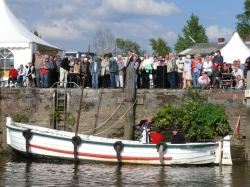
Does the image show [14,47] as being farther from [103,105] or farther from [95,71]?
[103,105]

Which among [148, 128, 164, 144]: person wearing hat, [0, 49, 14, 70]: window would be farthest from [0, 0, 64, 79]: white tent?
[148, 128, 164, 144]: person wearing hat

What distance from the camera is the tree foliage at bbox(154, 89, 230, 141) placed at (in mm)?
25234

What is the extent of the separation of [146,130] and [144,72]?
3388mm

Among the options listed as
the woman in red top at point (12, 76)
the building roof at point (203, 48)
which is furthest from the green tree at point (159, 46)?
the woman in red top at point (12, 76)

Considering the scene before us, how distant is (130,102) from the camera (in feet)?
84.3

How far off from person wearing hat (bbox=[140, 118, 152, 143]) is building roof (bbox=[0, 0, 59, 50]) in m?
7.79

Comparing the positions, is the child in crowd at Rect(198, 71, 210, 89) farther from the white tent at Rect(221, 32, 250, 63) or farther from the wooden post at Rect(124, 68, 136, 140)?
the white tent at Rect(221, 32, 250, 63)

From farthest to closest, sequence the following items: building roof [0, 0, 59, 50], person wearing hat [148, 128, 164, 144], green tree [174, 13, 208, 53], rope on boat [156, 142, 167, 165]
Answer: green tree [174, 13, 208, 53] → building roof [0, 0, 59, 50] → person wearing hat [148, 128, 164, 144] → rope on boat [156, 142, 167, 165]

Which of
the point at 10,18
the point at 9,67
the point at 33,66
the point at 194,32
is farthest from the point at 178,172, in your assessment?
the point at 194,32

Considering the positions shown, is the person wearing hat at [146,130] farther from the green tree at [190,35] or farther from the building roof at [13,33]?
the green tree at [190,35]

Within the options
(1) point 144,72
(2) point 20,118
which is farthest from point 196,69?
(2) point 20,118

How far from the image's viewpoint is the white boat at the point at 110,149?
23.7 meters

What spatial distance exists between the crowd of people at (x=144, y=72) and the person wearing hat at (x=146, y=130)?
246 cm

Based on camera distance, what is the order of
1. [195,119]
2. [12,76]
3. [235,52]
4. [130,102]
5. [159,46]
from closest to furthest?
1. [195,119]
2. [130,102]
3. [12,76]
4. [235,52]
5. [159,46]
